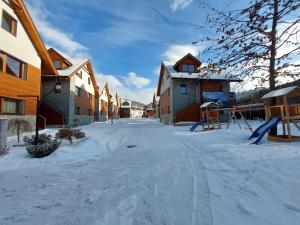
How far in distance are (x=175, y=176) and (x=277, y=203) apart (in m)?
2.02

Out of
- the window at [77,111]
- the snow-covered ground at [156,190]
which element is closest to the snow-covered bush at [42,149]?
the snow-covered ground at [156,190]

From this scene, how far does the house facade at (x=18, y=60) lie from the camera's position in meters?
11.2

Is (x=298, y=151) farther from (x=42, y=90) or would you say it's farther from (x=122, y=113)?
(x=122, y=113)

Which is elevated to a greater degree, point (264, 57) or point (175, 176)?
point (264, 57)

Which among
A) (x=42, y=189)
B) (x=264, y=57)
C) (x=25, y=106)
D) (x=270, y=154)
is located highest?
(x=264, y=57)

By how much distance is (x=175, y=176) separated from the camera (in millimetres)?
4441

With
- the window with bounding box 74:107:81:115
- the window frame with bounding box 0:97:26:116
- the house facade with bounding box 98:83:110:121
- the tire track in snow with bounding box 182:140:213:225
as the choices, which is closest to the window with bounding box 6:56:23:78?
the window frame with bounding box 0:97:26:116

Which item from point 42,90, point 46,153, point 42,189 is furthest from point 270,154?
point 42,90

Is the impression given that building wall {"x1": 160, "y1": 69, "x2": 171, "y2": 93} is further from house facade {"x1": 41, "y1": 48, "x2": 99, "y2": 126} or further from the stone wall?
house facade {"x1": 41, "y1": 48, "x2": 99, "y2": 126}

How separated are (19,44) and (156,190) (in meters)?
13.7

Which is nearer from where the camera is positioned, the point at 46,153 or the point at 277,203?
the point at 277,203

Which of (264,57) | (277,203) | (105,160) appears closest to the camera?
(277,203)

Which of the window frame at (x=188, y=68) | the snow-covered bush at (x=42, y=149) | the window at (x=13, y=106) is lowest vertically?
the snow-covered bush at (x=42, y=149)

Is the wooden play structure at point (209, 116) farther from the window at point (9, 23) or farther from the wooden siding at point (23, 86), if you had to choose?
the window at point (9, 23)
